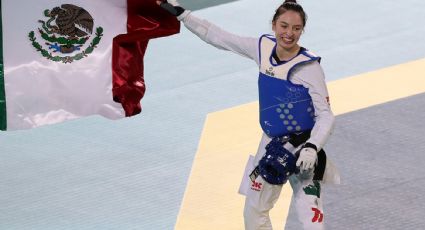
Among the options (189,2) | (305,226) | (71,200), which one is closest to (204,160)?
(71,200)

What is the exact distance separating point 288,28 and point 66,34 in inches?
54.2

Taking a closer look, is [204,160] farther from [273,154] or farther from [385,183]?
[273,154]

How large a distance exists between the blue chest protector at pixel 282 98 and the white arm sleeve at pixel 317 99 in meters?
0.04

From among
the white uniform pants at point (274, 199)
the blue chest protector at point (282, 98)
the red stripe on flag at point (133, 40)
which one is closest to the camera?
the blue chest protector at point (282, 98)

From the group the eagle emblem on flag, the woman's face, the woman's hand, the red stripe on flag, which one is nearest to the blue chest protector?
the woman's face

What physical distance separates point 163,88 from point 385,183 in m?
2.80

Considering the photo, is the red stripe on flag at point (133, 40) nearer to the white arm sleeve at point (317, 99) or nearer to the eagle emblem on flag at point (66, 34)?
the eagle emblem on flag at point (66, 34)

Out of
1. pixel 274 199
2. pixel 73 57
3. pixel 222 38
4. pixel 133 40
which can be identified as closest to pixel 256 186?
pixel 274 199

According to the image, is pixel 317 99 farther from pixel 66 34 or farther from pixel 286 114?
pixel 66 34

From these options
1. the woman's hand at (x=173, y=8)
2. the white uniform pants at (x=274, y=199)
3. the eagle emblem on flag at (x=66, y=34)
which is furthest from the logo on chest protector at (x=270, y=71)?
the eagle emblem on flag at (x=66, y=34)

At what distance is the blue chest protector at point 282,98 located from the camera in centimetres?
712

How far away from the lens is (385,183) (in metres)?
8.80

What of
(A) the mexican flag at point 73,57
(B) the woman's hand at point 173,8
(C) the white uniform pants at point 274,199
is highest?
(B) the woman's hand at point 173,8

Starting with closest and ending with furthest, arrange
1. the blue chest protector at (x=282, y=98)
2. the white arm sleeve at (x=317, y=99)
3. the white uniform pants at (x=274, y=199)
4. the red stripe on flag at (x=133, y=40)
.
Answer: the white arm sleeve at (x=317, y=99) < the blue chest protector at (x=282, y=98) < the white uniform pants at (x=274, y=199) < the red stripe on flag at (x=133, y=40)
